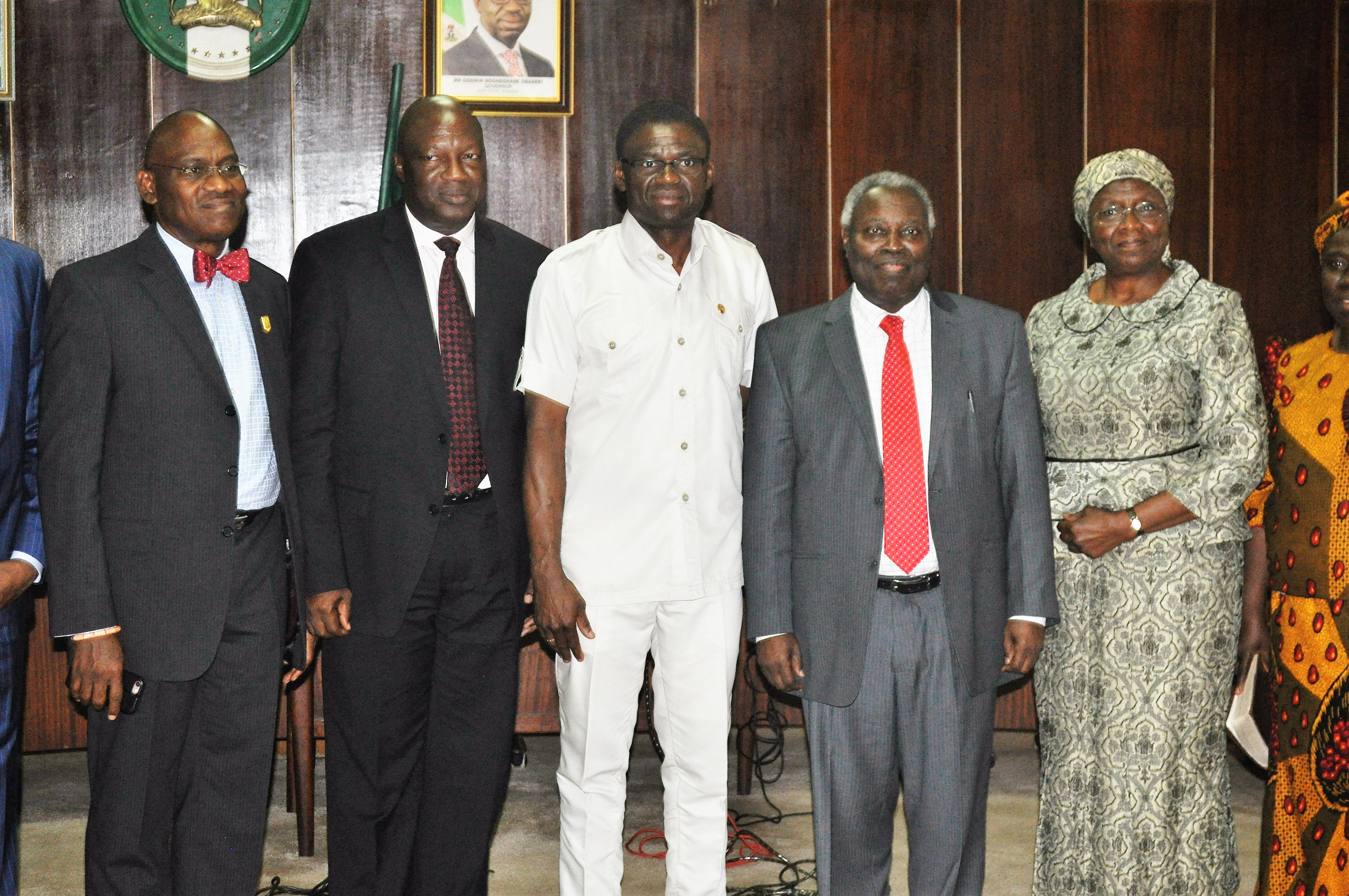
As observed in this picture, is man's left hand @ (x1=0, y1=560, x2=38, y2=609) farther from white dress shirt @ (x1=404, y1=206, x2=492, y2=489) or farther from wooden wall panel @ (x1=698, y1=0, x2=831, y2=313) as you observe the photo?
wooden wall panel @ (x1=698, y1=0, x2=831, y2=313)

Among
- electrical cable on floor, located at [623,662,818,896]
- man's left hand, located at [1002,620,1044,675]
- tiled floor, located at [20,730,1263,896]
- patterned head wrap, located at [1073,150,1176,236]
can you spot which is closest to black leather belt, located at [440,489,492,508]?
electrical cable on floor, located at [623,662,818,896]

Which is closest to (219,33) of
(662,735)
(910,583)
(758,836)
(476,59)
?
(476,59)

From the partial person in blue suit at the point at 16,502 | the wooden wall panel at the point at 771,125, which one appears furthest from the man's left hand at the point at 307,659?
the wooden wall panel at the point at 771,125

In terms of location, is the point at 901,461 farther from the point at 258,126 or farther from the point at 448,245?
the point at 258,126

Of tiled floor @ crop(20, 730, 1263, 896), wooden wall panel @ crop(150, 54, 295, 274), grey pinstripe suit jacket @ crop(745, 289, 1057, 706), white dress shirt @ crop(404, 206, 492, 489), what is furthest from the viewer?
wooden wall panel @ crop(150, 54, 295, 274)

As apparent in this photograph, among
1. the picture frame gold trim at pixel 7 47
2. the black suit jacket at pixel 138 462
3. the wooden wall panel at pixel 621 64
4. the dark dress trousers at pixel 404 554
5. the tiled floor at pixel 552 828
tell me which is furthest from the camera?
the wooden wall panel at pixel 621 64

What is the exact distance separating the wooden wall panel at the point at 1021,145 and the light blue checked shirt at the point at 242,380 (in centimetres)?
324

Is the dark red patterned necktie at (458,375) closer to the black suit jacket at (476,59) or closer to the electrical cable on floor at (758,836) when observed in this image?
the electrical cable on floor at (758,836)

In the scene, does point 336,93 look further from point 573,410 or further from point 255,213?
point 573,410

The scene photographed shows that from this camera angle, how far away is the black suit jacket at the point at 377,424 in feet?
8.76

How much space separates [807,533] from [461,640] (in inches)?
33.1

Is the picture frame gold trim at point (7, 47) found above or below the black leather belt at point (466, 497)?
above

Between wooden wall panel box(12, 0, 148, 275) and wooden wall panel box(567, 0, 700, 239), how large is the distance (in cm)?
170

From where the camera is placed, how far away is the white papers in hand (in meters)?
3.02
